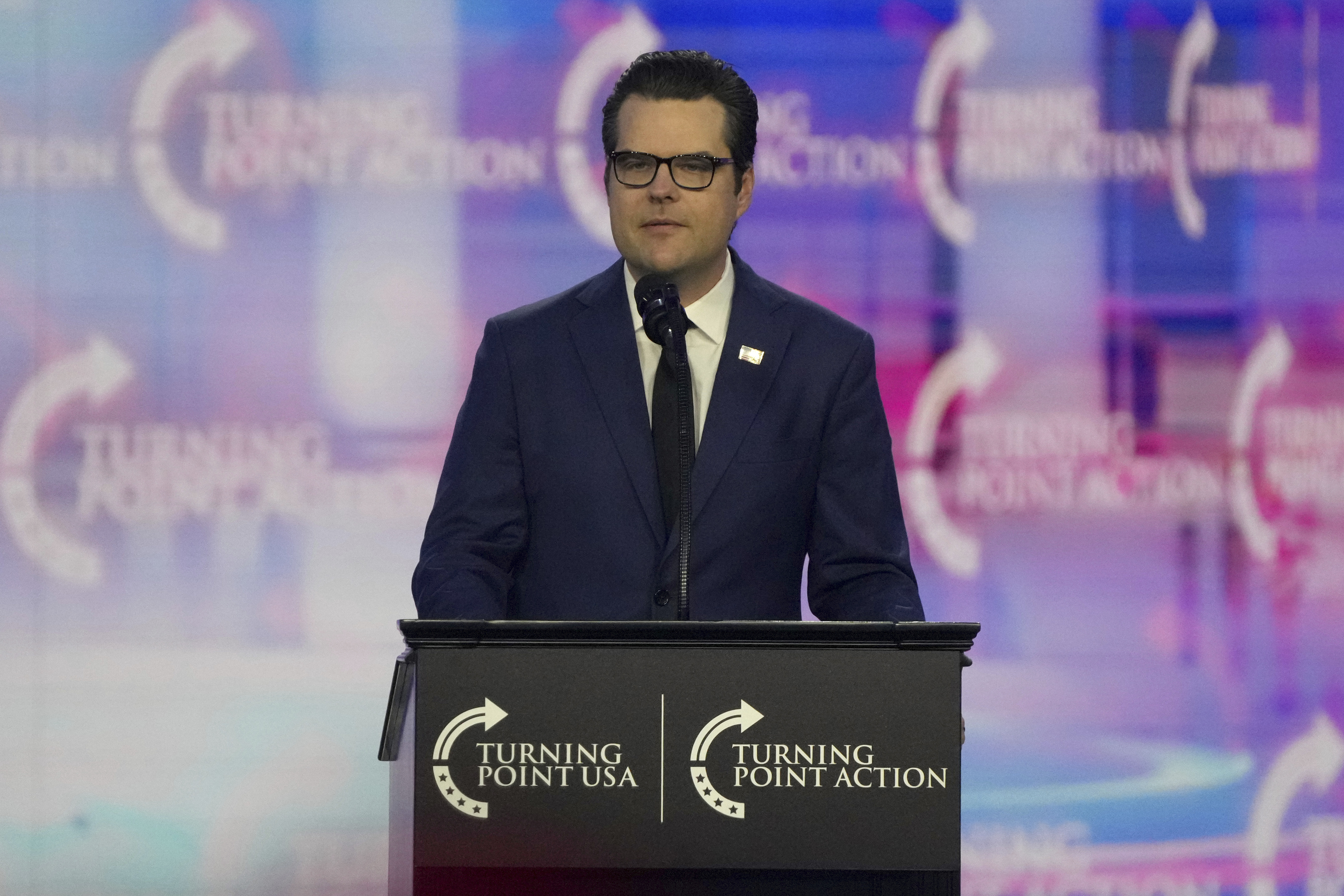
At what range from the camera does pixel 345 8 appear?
13.0 ft

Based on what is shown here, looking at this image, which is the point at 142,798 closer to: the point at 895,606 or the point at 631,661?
the point at 895,606

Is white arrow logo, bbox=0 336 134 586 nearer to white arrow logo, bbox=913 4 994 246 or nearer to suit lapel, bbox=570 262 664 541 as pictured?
suit lapel, bbox=570 262 664 541

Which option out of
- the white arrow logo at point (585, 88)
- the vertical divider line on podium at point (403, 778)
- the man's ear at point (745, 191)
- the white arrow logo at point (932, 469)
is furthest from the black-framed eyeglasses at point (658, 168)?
the white arrow logo at point (932, 469)

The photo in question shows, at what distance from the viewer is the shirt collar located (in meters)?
2.38

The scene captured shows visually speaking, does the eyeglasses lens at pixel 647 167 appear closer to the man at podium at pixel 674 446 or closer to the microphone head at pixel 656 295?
the man at podium at pixel 674 446

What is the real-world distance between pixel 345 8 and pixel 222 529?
4.24 feet

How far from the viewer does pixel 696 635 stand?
157 cm

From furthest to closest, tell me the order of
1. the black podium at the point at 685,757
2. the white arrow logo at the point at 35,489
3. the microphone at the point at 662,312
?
the white arrow logo at the point at 35,489, the microphone at the point at 662,312, the black podium at the point at 685,757

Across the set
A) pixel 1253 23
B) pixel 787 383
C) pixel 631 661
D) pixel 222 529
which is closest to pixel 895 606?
pixel 787 383

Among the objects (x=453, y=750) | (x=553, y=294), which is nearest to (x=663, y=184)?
(x=453, y=750)

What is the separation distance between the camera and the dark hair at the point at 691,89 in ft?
7.50

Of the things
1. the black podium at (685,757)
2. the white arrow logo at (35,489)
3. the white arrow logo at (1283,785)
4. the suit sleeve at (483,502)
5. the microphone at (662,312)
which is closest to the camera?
the black podium at (685,757)

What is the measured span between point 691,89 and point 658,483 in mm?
551

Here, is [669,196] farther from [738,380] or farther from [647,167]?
[738,380]
